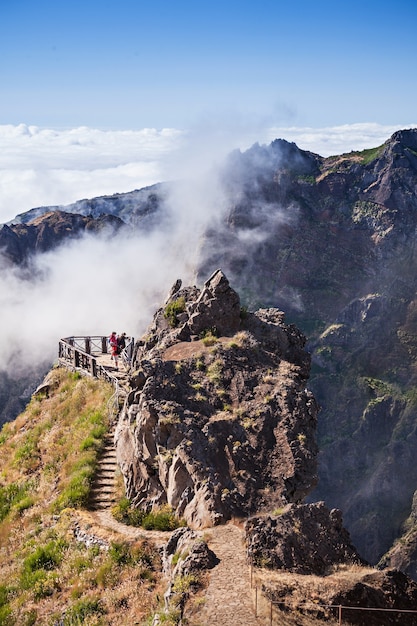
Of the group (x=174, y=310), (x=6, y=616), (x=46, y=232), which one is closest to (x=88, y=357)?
(x=174, y=310)

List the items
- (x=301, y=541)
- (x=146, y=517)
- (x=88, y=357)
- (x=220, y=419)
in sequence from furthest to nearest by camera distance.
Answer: (x=88, y=357), (x=220, y=419), (x=146, y=517), (x=301, y=541)

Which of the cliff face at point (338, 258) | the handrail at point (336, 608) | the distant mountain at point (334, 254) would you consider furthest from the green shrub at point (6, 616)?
the distant mountain at point (334, 254)

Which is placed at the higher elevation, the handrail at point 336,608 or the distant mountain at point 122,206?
the handrail at point 336,608

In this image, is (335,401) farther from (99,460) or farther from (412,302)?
(99,460)

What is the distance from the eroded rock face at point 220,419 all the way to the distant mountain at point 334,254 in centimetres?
10216

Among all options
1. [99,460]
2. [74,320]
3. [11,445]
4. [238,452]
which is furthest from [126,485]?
[74,320]

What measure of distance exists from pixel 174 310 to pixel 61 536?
36.5 ft

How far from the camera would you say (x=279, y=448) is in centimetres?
2458

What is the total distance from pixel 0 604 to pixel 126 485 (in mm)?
5724

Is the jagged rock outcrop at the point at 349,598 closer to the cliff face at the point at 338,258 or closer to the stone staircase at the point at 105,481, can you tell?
the stone staircase at the point at 105,481

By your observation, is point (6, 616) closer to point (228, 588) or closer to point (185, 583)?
point (185, 583)

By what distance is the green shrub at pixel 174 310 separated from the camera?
109ft

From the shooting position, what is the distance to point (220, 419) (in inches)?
1013

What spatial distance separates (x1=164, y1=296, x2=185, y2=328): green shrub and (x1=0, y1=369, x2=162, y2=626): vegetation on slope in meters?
4.74
